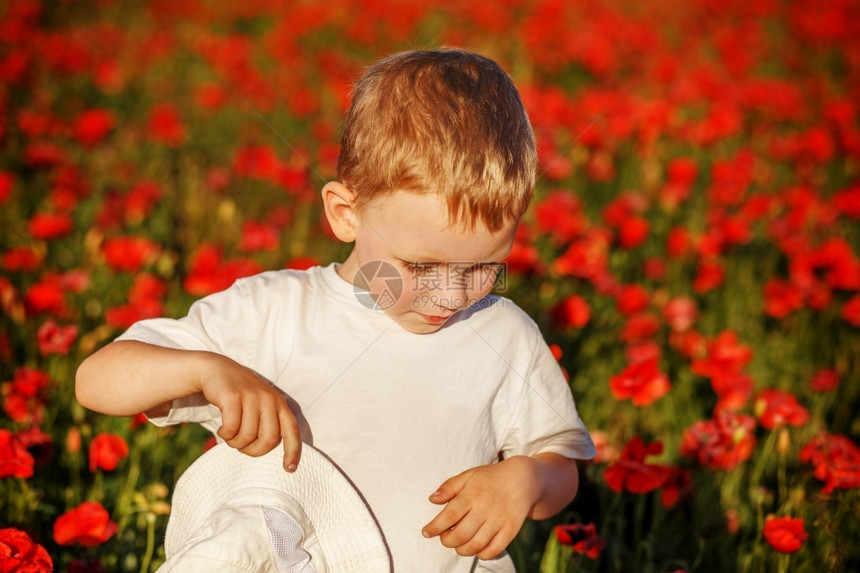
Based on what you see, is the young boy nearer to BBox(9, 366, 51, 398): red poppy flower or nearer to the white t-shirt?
the white t-shirt

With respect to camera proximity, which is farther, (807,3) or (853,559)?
(807,3)

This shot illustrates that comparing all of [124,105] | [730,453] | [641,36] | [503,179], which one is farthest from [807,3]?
[503,179]

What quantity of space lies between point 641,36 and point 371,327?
462cm

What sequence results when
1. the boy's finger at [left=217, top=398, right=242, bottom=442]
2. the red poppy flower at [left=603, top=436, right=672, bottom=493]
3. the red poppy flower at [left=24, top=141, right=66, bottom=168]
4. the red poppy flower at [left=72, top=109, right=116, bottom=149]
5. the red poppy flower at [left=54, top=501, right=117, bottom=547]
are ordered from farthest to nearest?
the red poppy flower at [left=72, top=109, right=116, bottom=149] < the red poppy flower at [left=24, top=141, right=66, bottom=168] < the red poppy flower at [left=603, top=436, right=672, bottom=493] < the red poppy flower at [left=54, top=501, right=117, bottom=547] < the boy's finger at [left=217, top=398, right=242, bottom=442]

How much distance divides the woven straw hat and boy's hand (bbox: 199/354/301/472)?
8cm

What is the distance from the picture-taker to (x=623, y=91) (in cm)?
534

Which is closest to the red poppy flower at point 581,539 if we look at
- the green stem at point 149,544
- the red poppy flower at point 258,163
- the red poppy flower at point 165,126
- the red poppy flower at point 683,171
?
the green stem at point 149,544

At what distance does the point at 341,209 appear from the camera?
62.0 inches

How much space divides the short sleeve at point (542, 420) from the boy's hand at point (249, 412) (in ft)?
1.62

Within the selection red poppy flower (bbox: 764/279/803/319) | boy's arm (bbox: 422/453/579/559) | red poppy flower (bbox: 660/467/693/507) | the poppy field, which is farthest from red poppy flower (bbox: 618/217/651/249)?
boy's arm (bbox: 422/453/579/559)

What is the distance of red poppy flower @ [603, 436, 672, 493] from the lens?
187 centimetres

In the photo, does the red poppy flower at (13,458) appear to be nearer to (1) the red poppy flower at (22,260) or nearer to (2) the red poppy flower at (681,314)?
(1) the red poppy flower at (22,260)

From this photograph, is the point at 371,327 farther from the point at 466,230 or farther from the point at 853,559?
the point at 853,559

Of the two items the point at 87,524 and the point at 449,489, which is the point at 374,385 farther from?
the point at 87,524
